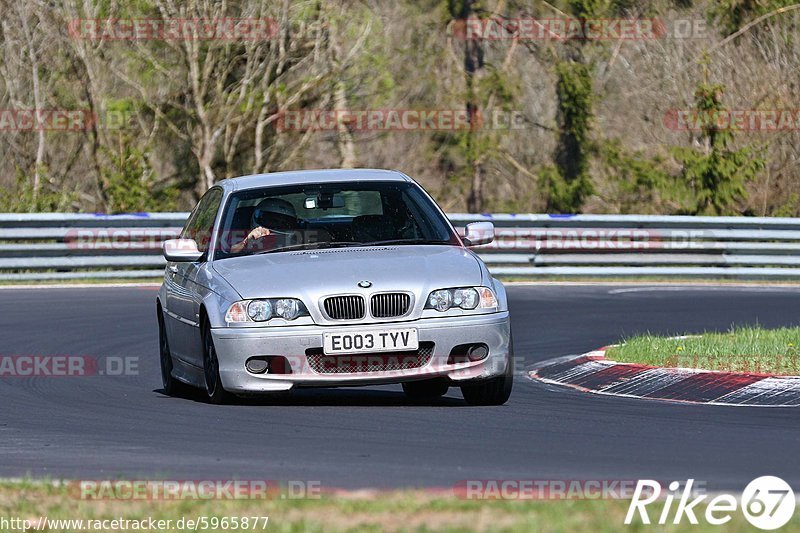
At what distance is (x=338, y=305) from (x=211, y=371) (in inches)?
41.1

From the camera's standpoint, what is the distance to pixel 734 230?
2447 centimetres

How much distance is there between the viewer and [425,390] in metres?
10.8

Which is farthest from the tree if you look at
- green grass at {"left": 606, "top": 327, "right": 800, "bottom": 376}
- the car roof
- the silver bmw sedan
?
the silver bmw sedan

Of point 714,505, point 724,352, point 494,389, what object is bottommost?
point 724,352

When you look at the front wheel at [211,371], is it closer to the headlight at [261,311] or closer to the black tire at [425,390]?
the headlight at [261,311]

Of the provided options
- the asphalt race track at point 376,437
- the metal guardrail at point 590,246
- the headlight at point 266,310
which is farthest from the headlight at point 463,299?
the metal guardrail at point 590,246

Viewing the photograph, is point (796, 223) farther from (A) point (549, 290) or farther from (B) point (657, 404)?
(B) point (657, 404)

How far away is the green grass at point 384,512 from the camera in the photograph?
18.4 ft

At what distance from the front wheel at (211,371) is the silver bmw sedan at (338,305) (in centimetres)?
1

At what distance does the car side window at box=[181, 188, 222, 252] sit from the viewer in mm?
11094

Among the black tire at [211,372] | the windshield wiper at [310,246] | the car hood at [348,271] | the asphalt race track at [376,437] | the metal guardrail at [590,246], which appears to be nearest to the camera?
the asphalt race track at [376,437]

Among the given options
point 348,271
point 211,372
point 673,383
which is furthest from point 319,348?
point 673,383

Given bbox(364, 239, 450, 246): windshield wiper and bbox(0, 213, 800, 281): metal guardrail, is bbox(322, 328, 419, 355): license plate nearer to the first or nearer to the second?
bbox(364, 239, 450, 246): windshield wiper

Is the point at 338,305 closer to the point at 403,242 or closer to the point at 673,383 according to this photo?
the point at 403,242
